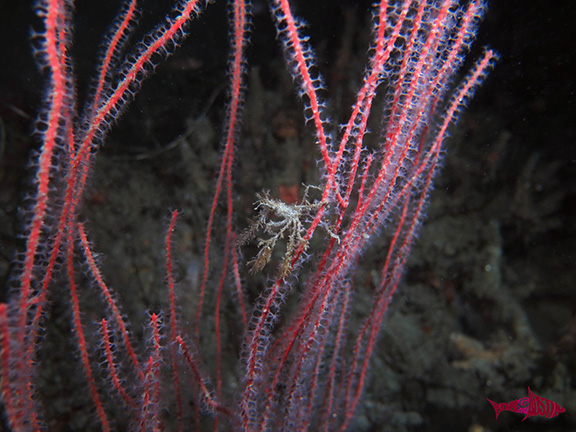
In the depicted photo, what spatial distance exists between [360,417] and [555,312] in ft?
7.96

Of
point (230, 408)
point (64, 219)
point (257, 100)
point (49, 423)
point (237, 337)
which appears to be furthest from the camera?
point (257, 100)

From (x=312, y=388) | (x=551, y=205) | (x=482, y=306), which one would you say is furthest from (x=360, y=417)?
(x=551, y=205)

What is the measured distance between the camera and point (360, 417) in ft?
10.4

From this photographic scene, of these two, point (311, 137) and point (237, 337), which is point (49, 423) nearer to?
point (237, 337)

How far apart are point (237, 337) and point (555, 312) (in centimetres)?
346

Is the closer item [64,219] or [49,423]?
[64,219]

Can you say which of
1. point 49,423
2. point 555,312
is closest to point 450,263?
point 555,312

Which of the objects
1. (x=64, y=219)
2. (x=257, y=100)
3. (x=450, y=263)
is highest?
(x=257, y=100)

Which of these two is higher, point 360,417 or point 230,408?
point 230,408

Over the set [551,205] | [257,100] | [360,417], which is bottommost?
[360,417]

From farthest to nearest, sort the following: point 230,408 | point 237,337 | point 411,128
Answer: point 237,337
point 230,408
point 411,128

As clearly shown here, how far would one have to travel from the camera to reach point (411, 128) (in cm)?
170

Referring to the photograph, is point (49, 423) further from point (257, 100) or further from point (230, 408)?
point (257, 100)

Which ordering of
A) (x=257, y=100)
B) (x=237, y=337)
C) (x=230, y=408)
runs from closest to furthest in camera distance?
1. (x=230, y=408)
2. (x=237, y=337)
3. (x=257, y=100)
